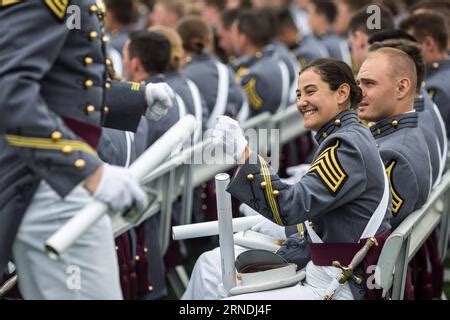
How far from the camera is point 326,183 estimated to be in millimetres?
3445

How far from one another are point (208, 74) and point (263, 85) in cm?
101

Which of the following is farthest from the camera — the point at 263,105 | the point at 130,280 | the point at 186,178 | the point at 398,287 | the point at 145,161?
the point at 263,105

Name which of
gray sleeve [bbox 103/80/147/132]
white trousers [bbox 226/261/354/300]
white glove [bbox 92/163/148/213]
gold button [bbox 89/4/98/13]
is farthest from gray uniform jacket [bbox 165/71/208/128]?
white glove [bbox 92/163/148/213]

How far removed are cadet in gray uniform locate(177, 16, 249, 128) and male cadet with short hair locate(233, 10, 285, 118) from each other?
0.54 m

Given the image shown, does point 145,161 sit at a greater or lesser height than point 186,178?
greater

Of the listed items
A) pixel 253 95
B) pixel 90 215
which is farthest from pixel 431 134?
pixel 253 95

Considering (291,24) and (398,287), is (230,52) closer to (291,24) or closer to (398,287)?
(291,24)

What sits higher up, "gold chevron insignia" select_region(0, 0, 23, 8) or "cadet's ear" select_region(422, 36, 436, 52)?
"gold chevron insignia" select_region(0, 0, 23, 8)

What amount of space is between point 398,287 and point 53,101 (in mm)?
1561

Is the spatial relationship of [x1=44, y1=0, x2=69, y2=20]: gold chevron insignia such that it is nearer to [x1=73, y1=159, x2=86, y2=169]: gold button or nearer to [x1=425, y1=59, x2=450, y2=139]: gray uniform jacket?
[x1=73, y1=159, x2=86, y2=169]: gold button

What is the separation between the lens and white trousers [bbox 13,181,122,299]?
2994mm

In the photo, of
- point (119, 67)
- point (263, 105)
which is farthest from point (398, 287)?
point (119, 67)

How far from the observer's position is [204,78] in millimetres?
6695

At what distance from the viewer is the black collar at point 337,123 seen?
3672mm
